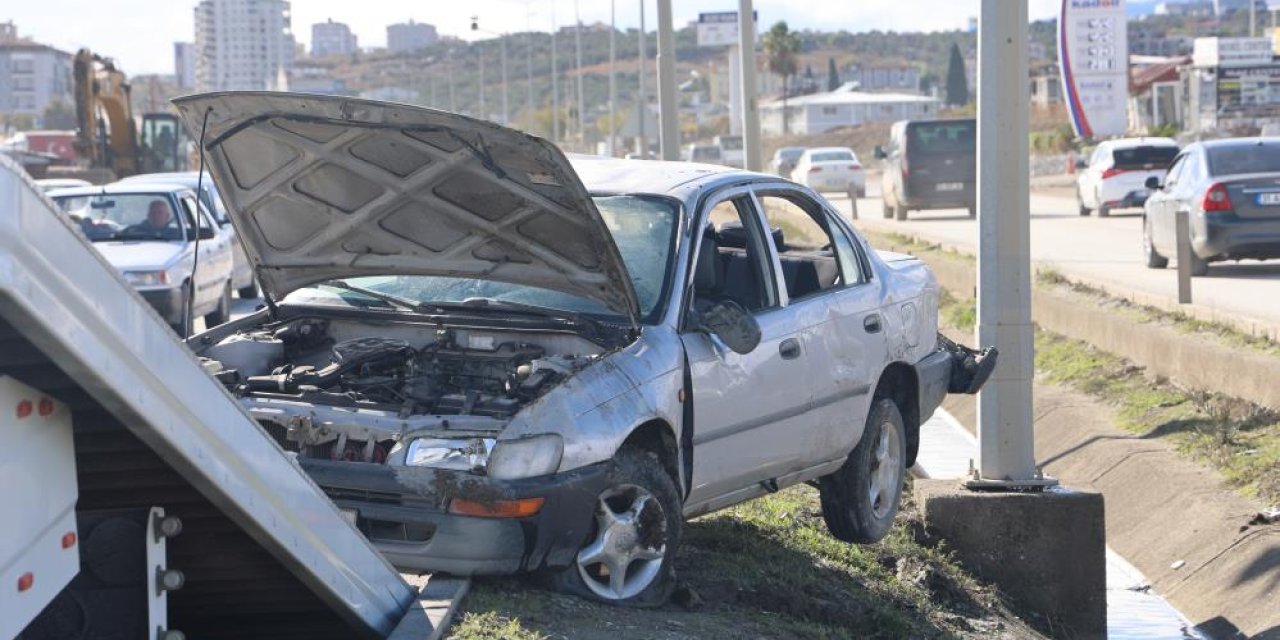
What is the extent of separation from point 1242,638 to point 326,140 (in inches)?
195

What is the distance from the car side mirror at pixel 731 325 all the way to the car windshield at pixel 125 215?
12.7m

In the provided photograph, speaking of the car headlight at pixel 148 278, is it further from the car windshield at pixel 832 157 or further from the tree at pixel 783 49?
the tree at pixel 783 49

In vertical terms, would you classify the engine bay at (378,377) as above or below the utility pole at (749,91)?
below

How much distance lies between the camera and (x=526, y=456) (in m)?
6.18

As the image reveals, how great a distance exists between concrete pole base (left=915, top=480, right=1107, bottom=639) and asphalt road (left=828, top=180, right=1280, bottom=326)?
177 inches

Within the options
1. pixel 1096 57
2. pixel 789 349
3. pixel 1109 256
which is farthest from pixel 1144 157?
pixel 789 349

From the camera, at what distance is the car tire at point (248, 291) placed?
24.3 meters

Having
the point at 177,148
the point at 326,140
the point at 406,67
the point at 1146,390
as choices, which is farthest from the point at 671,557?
the point at 406,67

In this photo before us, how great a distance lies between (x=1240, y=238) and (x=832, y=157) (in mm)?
32661

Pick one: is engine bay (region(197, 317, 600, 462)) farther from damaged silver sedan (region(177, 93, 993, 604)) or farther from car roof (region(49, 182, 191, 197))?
car roof (region(49, 182, 191, 197))

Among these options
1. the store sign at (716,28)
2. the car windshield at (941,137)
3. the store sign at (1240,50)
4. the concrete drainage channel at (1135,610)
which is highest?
the store sign at (716,28)

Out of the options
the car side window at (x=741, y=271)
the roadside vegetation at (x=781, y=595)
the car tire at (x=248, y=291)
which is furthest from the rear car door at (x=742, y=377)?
the car tire at (x=248, y=291)

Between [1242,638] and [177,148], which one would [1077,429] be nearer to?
[1242,638]

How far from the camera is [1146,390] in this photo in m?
13.7
